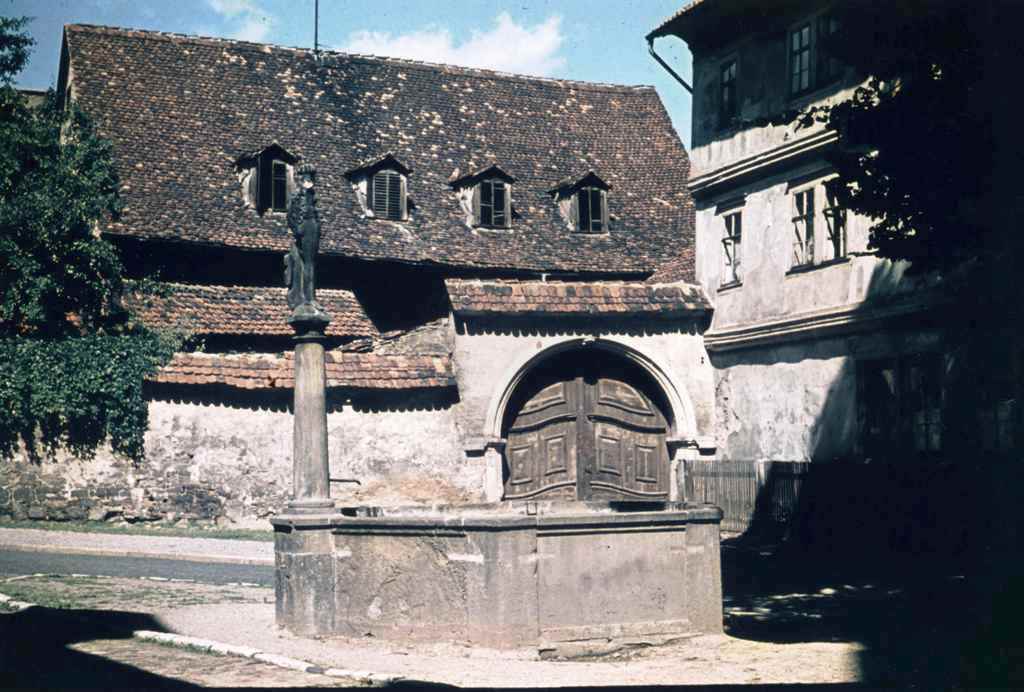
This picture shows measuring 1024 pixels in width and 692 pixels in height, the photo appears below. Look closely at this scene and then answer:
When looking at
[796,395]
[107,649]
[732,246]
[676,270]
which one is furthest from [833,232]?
[107,649]

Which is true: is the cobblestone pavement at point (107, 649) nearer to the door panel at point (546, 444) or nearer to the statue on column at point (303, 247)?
the statue on column at point (303, 247)

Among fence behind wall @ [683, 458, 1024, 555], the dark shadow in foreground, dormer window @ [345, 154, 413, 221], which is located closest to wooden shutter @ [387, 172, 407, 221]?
dormer window @ [345, 154, 413, 221]

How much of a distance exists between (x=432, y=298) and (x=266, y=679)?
18.4m

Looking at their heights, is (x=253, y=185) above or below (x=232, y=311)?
above

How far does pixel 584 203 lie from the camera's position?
29.7 m

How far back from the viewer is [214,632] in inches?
431

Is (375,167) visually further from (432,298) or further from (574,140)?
(574,140)


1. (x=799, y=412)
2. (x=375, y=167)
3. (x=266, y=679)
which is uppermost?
(x=375, y=167)

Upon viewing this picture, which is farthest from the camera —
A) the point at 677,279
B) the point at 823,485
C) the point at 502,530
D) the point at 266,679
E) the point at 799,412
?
the point at 677,279

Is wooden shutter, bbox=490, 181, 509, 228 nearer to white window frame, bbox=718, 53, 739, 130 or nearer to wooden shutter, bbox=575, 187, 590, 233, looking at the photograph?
wooden shutter, bbox=575, 187, 590, 233

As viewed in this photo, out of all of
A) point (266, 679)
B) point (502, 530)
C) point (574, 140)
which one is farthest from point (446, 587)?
point (574, 140)

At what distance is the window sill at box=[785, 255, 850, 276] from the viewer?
20.3 meters

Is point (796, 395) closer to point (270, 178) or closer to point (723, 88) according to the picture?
point (723, 88)

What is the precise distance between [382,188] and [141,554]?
39.4 feet
